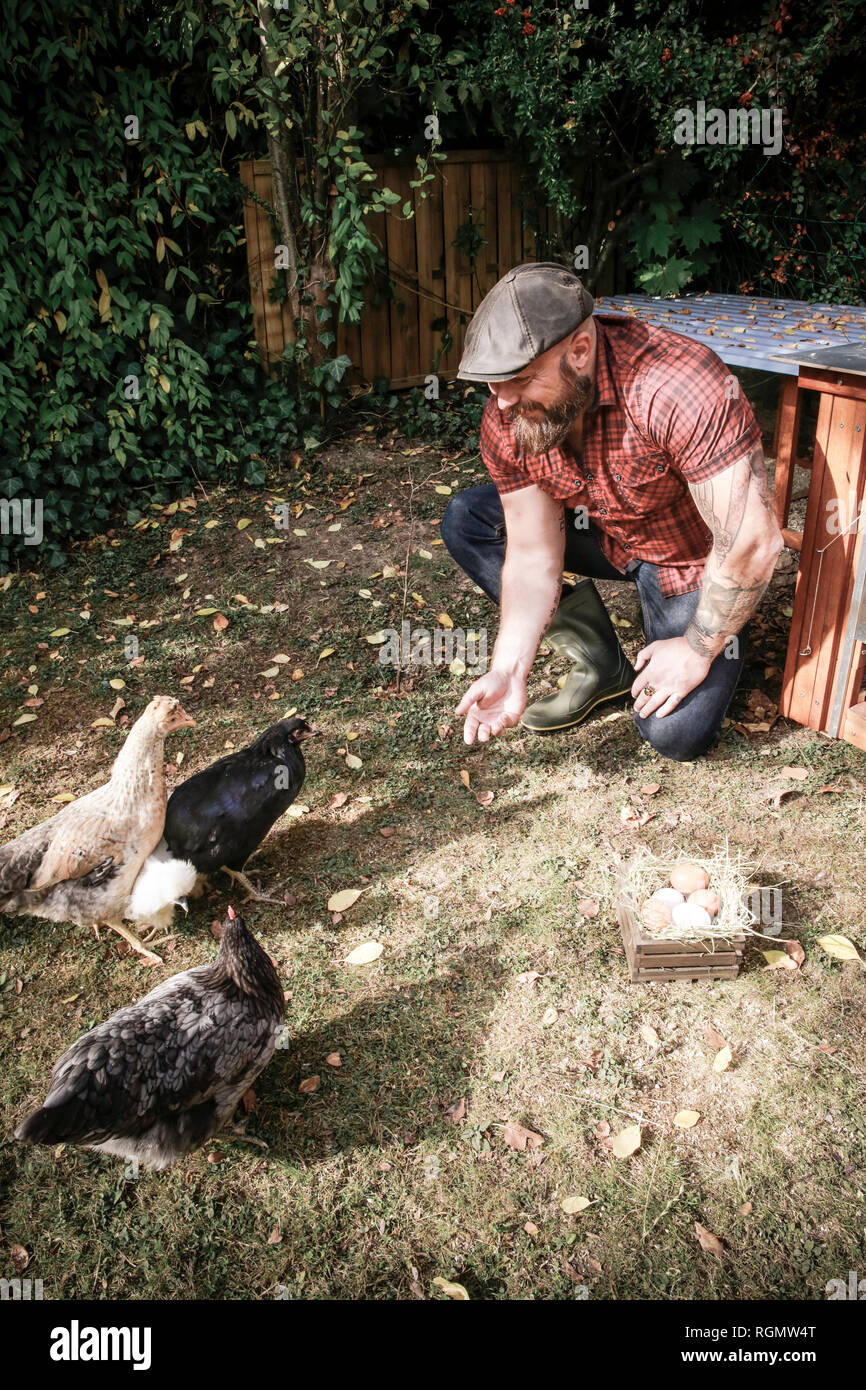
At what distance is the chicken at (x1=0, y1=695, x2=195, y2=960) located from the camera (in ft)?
10.2

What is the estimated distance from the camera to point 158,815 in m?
3.23

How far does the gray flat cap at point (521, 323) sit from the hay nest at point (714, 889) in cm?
161

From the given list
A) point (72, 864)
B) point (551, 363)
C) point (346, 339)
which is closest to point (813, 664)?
point (551, 363)

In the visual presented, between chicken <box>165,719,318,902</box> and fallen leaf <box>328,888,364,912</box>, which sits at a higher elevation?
chicken <box>165,719,318,902</box>

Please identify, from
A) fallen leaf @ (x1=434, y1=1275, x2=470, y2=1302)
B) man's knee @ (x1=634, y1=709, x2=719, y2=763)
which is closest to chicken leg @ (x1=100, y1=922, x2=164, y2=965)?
fallen leaf @ (x1=434, y1=1275, x2=470, y2=1302)

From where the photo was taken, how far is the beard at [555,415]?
296cm

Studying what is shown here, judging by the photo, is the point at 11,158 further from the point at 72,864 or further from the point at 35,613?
the point at 72,864

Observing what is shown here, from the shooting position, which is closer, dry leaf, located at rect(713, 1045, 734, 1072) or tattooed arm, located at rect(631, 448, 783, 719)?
dry leaf, located at rect(713, 1045, 734, 1072)

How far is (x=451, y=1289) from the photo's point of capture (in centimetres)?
226

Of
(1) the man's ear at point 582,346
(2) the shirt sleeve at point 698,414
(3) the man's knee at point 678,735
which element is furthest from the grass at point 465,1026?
(1) the man's ear at point 582,346

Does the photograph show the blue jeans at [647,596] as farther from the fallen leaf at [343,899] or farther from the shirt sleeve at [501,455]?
the fallen leaf at [343,899]

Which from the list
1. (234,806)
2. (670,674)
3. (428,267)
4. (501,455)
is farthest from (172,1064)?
(428,267)

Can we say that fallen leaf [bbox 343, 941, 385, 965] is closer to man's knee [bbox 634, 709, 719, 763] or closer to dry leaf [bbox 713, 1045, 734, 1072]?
dry leaf [bbox 713, 1045, 734, 1072]

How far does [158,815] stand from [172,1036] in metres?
0.94
